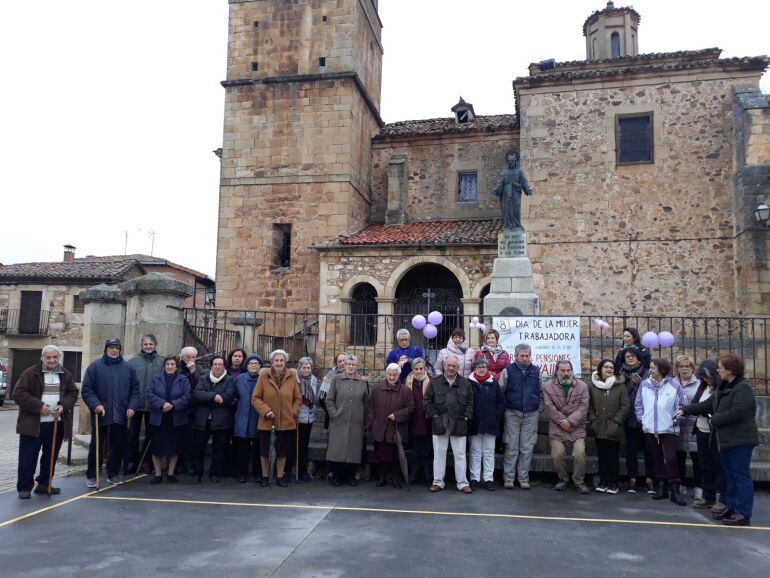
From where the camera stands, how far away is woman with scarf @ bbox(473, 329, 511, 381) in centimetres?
773

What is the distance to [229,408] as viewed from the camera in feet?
24.3

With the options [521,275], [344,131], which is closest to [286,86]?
[344,131]

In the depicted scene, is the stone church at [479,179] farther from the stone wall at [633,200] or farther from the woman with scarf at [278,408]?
the woman with scarf at [278,408]

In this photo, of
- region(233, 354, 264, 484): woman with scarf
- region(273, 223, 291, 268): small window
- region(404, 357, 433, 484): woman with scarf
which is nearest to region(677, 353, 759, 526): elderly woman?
region(404, 357, 433, 484): woman with scarf

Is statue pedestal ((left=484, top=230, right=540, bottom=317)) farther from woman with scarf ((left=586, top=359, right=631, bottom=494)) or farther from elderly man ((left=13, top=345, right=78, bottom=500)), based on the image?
elderly man ((left=13, top=345, right=78, bottom=500))

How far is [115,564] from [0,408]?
75.0 ft

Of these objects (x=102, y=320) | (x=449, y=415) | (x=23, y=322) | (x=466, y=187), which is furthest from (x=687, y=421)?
(x=23, y=322)

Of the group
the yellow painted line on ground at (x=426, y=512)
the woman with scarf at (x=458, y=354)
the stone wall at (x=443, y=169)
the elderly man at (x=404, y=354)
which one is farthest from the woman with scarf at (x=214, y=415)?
the stone wall at (x=443, y=169)

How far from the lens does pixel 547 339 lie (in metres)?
8.52

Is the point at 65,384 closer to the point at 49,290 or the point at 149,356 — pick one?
the point at 149,356

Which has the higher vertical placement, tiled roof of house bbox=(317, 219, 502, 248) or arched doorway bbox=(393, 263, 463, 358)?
tiled roof of house bbox=(317, 219, 502, 248)

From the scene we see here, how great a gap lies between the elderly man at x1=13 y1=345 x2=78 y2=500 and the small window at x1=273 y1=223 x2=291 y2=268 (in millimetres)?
12504

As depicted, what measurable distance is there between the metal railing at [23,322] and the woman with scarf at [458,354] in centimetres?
2516

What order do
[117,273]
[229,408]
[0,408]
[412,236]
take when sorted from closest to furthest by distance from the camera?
[229,408] < [412,236] < [0,408] < [117,273]
